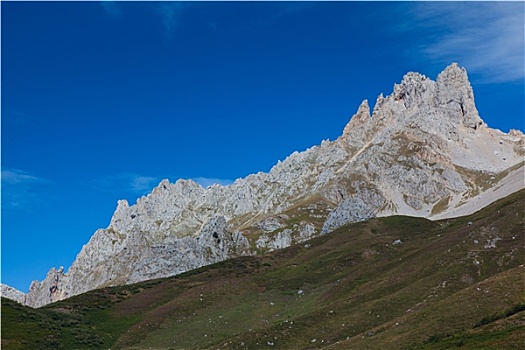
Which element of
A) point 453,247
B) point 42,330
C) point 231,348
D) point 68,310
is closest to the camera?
point 231,348

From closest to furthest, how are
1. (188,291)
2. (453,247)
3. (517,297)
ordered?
(517,297) → (453,247) → (188,291)

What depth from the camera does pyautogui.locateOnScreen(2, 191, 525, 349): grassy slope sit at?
173 ft

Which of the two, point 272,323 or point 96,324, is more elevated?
point 96,324

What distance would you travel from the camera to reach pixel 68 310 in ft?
301

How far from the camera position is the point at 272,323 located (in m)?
77.8

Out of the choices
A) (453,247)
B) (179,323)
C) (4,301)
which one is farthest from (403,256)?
(4,301)

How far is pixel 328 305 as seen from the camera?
78.8 m

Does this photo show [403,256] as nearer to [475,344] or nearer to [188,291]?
[188,291]

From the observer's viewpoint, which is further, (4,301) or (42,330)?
(4,301)

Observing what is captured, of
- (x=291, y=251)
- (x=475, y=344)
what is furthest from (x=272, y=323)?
(x=291, y=251)

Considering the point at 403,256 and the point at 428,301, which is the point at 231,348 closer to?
the point at 428,301

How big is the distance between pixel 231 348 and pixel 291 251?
73.7 metres

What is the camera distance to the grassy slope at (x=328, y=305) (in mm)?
52875

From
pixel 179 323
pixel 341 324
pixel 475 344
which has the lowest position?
pixel 475 344
